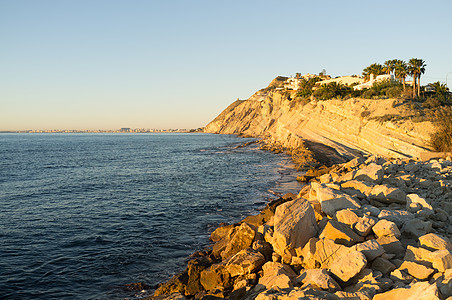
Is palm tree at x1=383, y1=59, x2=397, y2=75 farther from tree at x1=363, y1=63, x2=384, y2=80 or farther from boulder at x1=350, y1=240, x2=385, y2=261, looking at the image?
boulder at x1=350, y1=240, x2=385, y2=261

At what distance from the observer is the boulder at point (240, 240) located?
37.5ft

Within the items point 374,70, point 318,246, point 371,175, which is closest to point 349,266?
point 318,246

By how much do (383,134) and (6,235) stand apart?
3631 centimetres

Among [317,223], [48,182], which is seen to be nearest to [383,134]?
[317,223]

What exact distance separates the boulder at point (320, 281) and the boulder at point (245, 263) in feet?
7.16

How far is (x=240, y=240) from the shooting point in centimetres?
1166

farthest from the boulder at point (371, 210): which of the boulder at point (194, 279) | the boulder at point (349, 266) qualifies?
the boulder at point (194, 279)

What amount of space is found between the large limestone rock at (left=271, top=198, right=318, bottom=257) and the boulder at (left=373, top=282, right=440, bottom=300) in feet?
11.1

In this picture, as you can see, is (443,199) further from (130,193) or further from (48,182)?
(48,182)

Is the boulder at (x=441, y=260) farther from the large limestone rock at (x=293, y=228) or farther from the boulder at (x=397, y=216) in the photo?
the large limestone rock at (x=293, y=228)

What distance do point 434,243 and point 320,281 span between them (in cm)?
355

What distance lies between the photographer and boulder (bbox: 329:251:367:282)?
7.02m

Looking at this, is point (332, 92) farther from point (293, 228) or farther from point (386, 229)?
point (293, 228)

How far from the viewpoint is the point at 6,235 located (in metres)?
16.3
